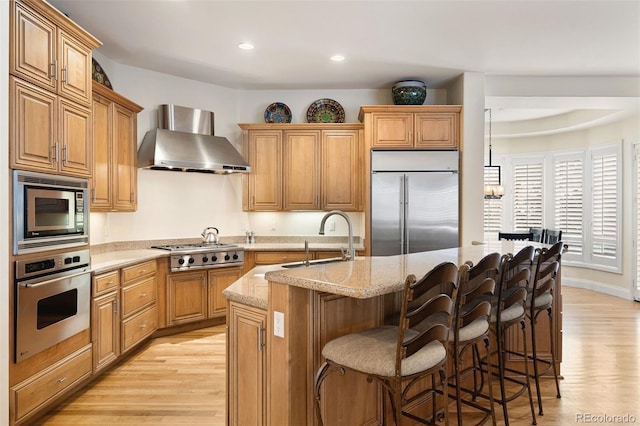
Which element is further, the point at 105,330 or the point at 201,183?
the point at 201,183

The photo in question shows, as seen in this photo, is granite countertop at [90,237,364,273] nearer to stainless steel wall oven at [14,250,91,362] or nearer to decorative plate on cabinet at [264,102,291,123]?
stainless steel wall oven at [14,250,91,362]

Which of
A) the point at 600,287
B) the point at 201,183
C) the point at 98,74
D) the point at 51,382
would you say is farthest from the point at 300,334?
the point at 600,287

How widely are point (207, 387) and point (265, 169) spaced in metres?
2.88

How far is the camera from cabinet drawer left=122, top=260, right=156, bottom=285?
367 centimetres

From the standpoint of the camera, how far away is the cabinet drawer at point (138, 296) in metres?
3.67

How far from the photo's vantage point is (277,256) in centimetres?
507

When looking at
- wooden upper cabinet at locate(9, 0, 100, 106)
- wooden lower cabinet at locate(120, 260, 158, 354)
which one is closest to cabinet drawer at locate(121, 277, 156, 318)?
wooden lower cabinet at locate(120, 260, 158, 354)

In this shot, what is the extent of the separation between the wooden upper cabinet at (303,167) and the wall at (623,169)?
428 centimetres

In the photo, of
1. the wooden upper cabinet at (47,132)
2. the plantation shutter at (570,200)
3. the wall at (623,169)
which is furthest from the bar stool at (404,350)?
the plantation shutter at (570,200)

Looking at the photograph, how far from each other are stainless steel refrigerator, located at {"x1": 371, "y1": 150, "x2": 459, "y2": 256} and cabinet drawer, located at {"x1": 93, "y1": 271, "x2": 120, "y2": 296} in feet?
8.88

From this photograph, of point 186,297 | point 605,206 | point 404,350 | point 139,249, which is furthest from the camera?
point 605,206

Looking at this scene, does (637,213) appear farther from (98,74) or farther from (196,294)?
(98,74)

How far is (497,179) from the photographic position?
807cm

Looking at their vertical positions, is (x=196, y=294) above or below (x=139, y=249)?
below
